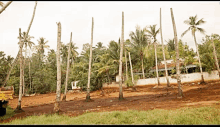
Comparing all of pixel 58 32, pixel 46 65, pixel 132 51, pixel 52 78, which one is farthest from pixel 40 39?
pixel 58 32

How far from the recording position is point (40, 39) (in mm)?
43312

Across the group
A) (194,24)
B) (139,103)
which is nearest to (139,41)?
(194,24)

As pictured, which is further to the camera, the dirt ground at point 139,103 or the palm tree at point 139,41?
the palm tree at point 139,41

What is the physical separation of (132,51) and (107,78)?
843 cm

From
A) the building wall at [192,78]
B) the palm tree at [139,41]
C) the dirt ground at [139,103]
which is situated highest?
the palm tree at [139,41]

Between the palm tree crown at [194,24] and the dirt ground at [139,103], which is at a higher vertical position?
the palm tree crown at [194,24]

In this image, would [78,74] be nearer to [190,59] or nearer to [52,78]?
[52,78]

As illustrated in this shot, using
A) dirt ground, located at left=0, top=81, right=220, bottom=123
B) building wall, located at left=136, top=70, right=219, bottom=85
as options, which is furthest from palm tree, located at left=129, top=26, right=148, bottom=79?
dirt ground, located at left=0, top=81, right=220, bottom=123

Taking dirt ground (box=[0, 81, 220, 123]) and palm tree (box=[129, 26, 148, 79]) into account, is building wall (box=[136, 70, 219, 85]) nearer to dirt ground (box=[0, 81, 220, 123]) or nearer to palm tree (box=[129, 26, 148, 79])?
palm tree (box=[129, 26, 148, 79])

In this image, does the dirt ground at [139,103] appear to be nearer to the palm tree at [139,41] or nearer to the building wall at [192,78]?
the building wall at [192,78]

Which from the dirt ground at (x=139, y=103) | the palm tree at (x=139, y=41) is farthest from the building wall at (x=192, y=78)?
the dirt ground at (x=139, y=103)

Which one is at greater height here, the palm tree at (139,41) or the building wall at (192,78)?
the palm tree at (139,41)

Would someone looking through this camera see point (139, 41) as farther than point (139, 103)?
Yes

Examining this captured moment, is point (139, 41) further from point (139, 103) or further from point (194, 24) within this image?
point (139, 103)
